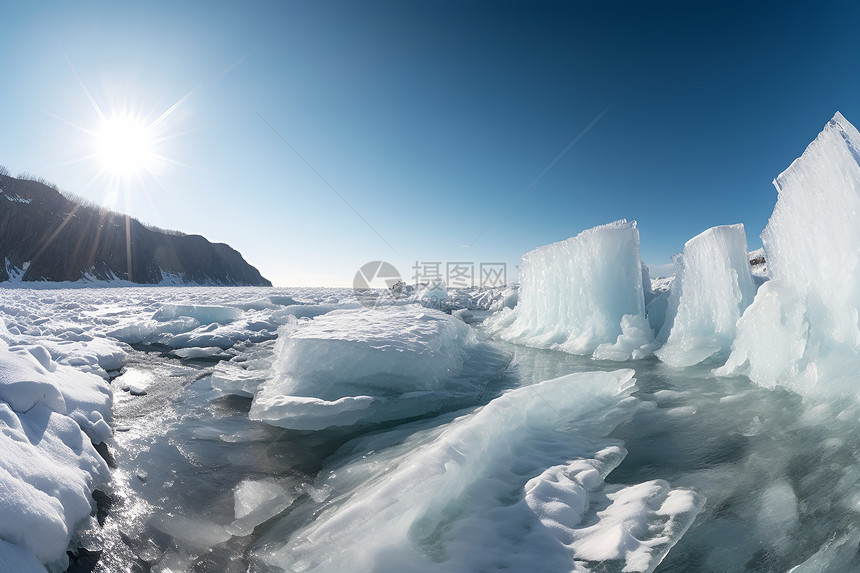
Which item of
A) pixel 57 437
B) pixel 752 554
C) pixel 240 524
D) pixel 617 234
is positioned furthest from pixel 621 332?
pixel 57 437

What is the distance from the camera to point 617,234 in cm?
956

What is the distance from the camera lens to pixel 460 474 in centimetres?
272

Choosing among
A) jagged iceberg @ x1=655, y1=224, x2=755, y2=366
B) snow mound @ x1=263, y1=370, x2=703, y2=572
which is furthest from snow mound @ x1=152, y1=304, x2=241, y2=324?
jagged iceberg @ x1=655, y1=224, x2=755, y2=366

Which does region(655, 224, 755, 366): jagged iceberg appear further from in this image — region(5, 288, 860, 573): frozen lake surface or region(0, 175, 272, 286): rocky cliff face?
region(0, 175, 272, 286): rocky cliff face

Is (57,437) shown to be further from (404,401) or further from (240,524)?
(404,401)

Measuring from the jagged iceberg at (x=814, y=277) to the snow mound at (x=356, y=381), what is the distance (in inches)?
165

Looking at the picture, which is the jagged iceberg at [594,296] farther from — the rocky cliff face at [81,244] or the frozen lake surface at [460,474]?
the rocky cliff face at [81,244]

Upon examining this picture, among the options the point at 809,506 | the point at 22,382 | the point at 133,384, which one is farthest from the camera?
the point at 133,384

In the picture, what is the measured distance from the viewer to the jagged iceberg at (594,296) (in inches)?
365

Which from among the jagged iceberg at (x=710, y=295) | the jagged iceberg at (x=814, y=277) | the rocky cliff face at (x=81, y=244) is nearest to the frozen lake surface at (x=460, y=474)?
the jagged iceberg at (x=814, y=277)

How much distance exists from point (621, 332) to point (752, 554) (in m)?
8.01

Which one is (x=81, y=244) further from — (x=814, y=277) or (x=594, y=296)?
(x=814, y=277)

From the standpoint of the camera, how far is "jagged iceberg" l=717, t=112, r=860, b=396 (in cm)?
388

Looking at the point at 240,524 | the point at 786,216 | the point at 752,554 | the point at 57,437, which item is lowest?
the point at 240,524
